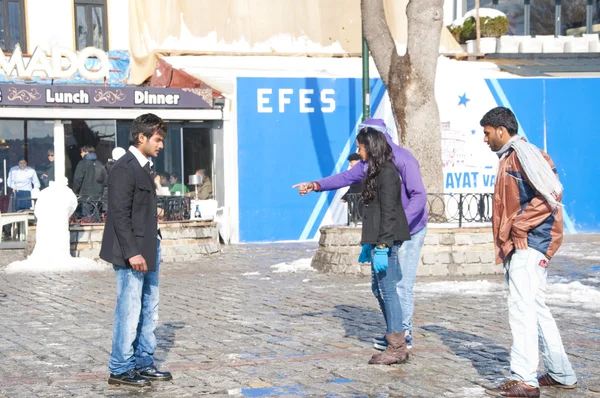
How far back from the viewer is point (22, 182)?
854 inches

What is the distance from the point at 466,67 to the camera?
23.3m

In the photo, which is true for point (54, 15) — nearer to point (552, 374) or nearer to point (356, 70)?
point (356, 70)

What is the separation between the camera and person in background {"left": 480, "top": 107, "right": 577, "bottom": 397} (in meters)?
6.67

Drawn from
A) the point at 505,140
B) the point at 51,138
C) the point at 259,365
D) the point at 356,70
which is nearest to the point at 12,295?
the point at 259,365

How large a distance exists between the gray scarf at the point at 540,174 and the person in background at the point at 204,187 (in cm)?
1597

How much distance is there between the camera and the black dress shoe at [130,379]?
717 centimetres

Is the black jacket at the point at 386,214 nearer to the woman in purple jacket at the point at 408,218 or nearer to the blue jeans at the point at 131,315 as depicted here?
the woman in purple jacket at the point at 408,218

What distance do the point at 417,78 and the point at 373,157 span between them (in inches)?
294

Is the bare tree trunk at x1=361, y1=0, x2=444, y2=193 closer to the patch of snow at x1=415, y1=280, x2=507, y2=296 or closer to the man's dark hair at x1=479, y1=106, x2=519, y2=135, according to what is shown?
the patch of snow at x1=415, y1=280, x2=507, y2=296

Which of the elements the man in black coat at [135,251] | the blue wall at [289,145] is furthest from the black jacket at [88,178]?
the man in black coat at [135,251]

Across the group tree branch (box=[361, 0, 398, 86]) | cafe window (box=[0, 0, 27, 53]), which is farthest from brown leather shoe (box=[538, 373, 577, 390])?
cafe window (box=[0, 0, 27, 53])

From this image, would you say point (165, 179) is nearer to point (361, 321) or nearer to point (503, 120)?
point (361, 321)

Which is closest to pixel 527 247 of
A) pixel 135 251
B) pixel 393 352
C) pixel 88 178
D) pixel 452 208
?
pixel 393 352

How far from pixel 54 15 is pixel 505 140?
18.6 metres
